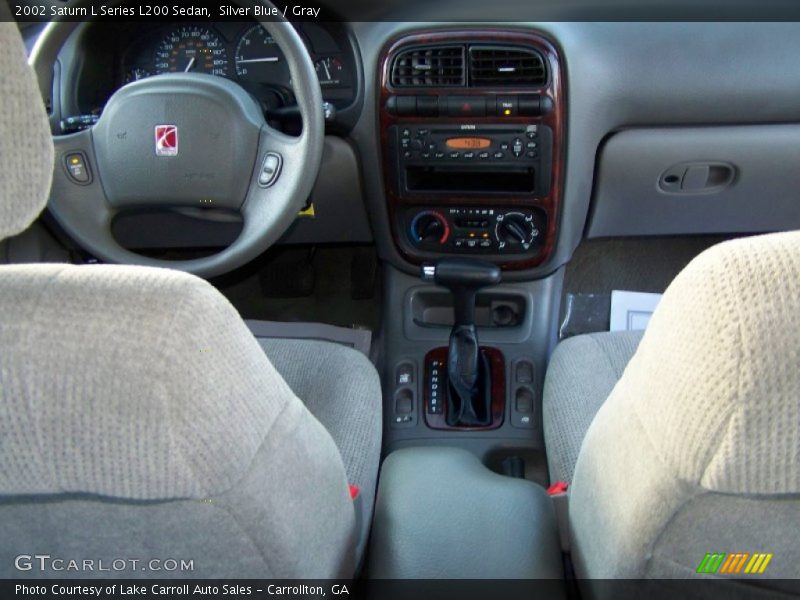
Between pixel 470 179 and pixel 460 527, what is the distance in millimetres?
870

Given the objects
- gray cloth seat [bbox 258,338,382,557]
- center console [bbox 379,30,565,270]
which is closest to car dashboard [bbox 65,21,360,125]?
center console [bbox 379,30,565,270]

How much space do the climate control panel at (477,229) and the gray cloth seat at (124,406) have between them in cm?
107

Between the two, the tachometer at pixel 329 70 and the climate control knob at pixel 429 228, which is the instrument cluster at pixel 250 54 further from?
the climate control knob at pixel 429 228

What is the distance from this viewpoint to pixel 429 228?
1.65 metres

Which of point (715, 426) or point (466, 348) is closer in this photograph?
point (715, 426)

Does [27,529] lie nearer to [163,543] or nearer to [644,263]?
[163,543]

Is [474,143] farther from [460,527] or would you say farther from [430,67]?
[460,527]

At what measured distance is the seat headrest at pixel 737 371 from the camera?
1.48 ft

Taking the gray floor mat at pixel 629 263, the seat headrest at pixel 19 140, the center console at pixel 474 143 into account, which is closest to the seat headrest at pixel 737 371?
the seat headrest at pixel 19 140

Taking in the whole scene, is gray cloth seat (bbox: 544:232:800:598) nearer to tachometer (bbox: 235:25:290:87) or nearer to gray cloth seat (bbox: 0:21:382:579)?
gray cloth seat (bbox: 0:21:382:579)

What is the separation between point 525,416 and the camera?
1.55m

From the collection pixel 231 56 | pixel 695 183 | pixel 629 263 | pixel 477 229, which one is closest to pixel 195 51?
pixel 231 56

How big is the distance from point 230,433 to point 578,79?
1151 mm

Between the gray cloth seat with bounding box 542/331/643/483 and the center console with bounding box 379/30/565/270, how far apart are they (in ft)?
1.05
